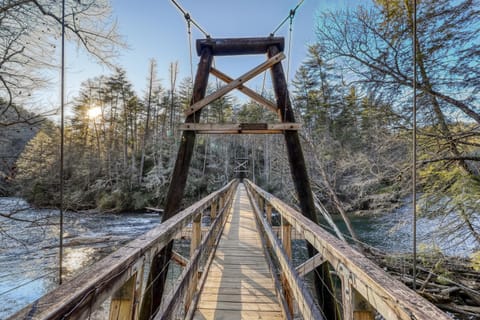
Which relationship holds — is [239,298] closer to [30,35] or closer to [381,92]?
[381,92]

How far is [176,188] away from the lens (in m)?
3.01

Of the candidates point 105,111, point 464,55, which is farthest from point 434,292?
point 105,111

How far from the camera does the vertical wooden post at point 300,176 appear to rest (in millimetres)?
2621

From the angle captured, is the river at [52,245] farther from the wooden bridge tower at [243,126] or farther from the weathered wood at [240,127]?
the weathered wood at [240,127]

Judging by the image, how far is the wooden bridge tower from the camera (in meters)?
2.75

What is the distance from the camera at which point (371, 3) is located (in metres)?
4.52

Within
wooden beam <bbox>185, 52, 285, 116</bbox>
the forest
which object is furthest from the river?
wooden beam <bbox>185, 52, 285, 116</bbox>

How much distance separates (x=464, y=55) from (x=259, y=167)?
2157cm

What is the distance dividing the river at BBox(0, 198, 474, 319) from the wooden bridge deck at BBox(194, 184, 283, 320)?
2.72 meters

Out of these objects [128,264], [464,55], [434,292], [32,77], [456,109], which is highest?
[464,55]

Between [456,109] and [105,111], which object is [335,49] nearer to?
[456,109]

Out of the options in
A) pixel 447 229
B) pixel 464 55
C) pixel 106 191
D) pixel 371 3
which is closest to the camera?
pixel 464 55

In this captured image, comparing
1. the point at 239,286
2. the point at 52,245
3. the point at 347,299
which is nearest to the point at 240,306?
the point at 239,286

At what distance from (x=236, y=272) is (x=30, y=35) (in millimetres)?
4825
